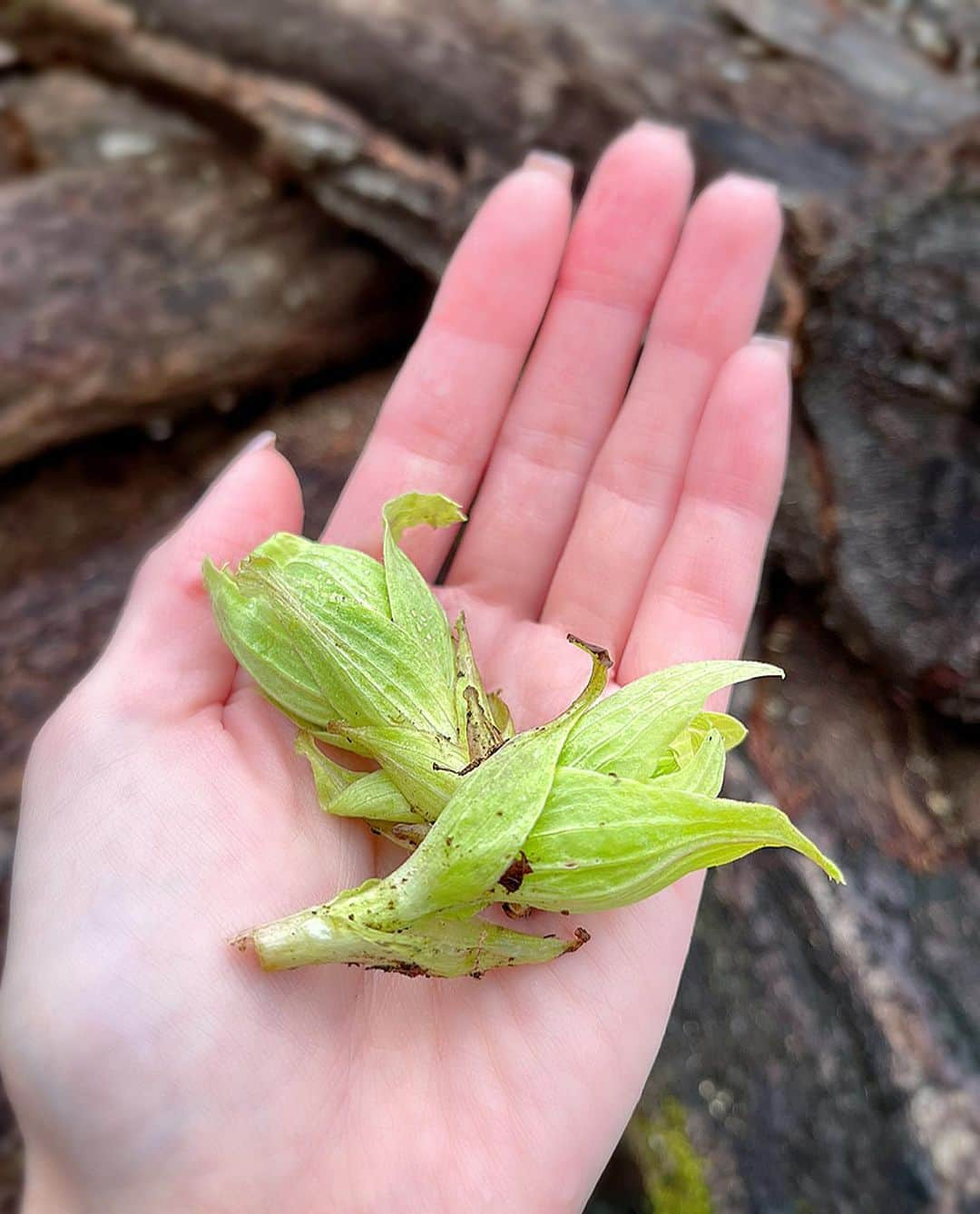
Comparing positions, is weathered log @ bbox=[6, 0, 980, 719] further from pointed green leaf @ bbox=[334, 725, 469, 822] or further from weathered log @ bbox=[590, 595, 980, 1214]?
pointed green leaf @ bbox=[334, 725, 469, 822]

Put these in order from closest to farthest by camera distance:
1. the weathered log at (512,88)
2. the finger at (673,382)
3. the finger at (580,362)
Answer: the finger at (673,382), the finger at (580,362), the weathered log at (512,88)

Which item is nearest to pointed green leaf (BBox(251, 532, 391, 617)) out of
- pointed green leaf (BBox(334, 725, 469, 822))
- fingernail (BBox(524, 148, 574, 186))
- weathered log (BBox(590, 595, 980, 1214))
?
pointed green leaf (BBox(334, 725, 469, 822))

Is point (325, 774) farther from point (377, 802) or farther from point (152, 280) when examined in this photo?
point (152, 280)

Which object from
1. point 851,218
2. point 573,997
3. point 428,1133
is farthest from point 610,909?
point 851,218

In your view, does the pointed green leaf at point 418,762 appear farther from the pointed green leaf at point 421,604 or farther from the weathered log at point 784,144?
the weathered log at point 784,144

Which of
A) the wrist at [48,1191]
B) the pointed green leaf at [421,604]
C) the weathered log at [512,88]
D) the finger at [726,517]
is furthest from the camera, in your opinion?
the weathered log at [512,88]

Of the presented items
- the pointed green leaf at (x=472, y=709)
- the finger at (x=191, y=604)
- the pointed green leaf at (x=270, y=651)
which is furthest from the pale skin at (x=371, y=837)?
the pointed green leaf at (x=472, y=709)
